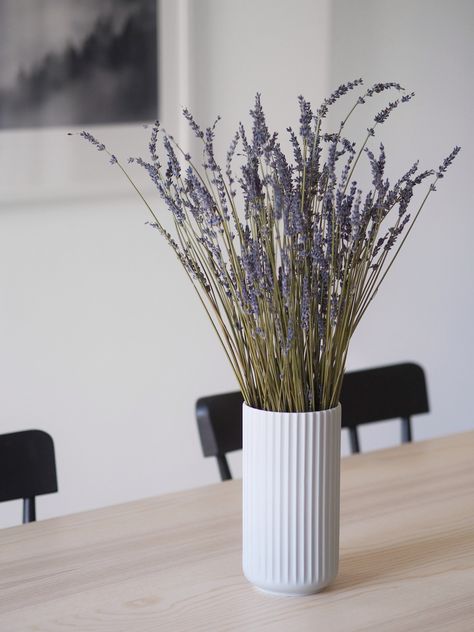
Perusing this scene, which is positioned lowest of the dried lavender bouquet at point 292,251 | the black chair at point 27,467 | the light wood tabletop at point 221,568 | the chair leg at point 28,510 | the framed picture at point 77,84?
the chair leg at point 28,510

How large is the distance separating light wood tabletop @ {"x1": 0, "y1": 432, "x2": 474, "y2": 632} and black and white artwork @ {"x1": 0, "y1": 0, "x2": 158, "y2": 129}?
1448 mm

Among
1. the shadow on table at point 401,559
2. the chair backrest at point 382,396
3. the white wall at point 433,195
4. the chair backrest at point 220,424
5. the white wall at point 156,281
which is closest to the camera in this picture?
the shadow on table at point 401,559

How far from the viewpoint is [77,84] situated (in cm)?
276

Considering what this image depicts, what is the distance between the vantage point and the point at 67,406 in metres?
2.93

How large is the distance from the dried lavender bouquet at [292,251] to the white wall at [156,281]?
1642 millimetres

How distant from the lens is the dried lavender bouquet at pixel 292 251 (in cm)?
115

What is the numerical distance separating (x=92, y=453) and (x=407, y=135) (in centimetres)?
162

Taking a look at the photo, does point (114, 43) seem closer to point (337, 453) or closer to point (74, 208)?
point (74, 208)

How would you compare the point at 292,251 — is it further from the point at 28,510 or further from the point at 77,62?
the point at 77,62

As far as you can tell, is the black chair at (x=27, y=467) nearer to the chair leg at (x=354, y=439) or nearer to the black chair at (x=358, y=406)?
the black chair at (x=358, y=406)

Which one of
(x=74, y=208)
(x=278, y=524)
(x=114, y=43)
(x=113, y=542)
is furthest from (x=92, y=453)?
(x=278, y=524)

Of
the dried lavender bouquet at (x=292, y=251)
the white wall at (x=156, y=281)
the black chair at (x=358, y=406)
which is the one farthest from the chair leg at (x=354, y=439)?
the white wall at (x=156, y=281)

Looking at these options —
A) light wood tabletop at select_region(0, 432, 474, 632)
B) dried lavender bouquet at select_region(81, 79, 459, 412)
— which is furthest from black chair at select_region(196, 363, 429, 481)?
dried lavender bouquet at select_region(81, 79, 459, 412)

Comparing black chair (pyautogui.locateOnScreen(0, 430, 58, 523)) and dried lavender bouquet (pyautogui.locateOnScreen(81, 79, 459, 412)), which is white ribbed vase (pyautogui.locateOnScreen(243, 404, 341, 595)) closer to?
dried lavender bouquet (pyautogui.locateOnScreen(81, 79, 459, 412))
